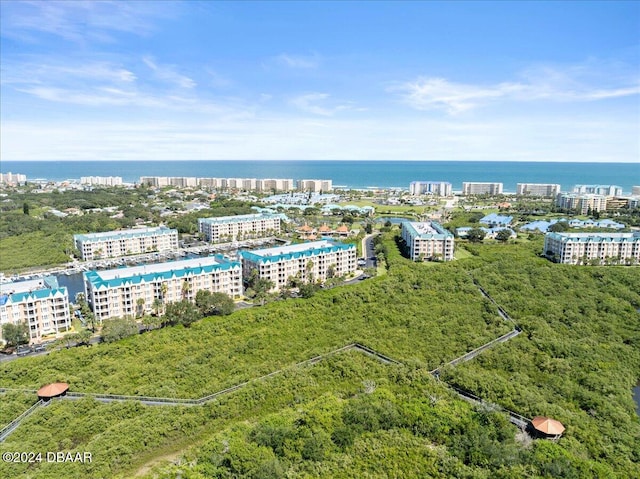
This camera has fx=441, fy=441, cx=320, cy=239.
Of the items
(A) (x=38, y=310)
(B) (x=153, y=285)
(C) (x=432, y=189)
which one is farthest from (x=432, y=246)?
(C) (x=432, y=189)

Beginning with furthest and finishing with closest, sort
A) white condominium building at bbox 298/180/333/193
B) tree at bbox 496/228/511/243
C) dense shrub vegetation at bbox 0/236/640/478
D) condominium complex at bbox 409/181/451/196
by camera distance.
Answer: white condominium building at bbox 298/180/333/193 → condominium complex at bbox 409/181/451/196 → tree at bbox 496/228/511/243 → dense shrub vegetation at bbox 0/236/640/478

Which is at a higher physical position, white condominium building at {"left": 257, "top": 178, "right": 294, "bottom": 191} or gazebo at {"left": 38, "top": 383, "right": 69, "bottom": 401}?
white condominium building at {"left": 257, "top": 178, "right": 294, "bottom": 191}

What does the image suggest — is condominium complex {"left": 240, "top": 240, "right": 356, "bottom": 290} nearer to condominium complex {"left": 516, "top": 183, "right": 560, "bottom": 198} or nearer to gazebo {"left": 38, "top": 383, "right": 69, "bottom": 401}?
gazebo {"left": 38, "top": 383, "right": 69, "bottom": 401}

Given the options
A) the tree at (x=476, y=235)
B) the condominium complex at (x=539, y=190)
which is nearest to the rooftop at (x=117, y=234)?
the tree at (x=476, y=235)

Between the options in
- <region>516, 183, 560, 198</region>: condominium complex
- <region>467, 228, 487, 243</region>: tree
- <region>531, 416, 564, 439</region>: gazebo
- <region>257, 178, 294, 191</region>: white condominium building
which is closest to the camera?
<region>531, 416, 564, 439</region>: gazebo

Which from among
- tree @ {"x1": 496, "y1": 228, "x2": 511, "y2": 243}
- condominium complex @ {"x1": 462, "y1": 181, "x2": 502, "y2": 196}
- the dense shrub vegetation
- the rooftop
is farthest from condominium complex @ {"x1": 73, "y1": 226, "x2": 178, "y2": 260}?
condominium complex @ {"x1": 462, "y1": 181, "x2": 502, "y2": 196}

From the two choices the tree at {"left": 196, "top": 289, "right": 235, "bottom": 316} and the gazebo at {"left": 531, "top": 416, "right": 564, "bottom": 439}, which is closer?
the gazebo at {"left": 531, "top": 416, "right": 564, "bottom": 439}

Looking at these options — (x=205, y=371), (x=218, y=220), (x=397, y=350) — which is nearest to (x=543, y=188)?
(x=218, y=220)

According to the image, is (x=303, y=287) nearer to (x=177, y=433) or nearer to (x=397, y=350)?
(x=397, y=350)
